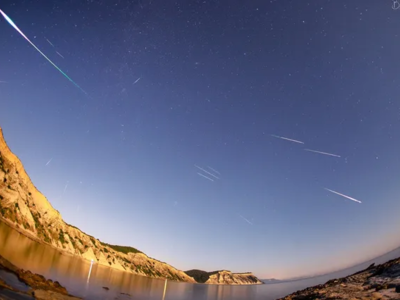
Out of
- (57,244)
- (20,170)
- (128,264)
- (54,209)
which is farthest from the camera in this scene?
(128,264)

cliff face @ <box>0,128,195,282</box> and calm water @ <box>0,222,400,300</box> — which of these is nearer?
calm water @ <box>0,222,400,300</box>

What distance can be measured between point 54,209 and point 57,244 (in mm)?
23118

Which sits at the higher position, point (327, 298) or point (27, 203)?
point (27, 203)

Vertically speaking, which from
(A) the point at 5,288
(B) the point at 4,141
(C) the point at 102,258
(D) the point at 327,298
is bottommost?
(C) the point at 102,258

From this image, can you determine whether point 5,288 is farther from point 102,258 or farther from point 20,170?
point 102,258

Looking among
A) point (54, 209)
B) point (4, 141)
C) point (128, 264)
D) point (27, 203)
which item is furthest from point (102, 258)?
point (4, 141)

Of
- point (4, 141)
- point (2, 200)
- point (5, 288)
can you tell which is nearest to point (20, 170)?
point (4, 141)

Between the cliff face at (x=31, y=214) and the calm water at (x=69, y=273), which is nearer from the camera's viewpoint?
the calm water at (x=69, y=273)

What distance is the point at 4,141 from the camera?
79.6 meters

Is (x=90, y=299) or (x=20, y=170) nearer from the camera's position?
(x=90, y=299)

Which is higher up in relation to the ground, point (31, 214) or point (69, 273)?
point (31, 214)

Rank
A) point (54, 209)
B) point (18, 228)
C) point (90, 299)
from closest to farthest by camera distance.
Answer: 1. point (90, 299)
2. point (18, 228)
3. point (54, 209)

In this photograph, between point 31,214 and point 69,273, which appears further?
point 31,214

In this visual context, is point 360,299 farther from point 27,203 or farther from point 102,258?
point 102,258
